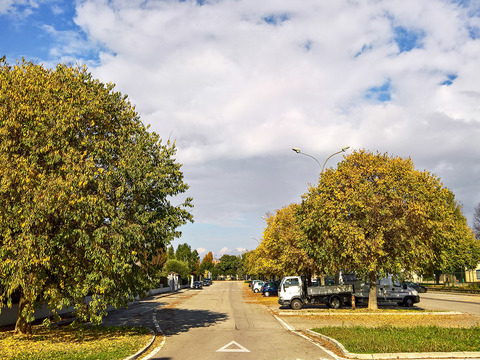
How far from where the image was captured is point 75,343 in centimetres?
1422

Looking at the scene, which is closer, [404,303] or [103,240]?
[103,240]

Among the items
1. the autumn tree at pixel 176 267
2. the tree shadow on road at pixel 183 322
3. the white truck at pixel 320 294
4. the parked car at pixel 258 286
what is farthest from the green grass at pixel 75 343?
the autumn tree at pixel 176 267

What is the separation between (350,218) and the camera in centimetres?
2375

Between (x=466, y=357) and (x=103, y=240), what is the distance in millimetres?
12031

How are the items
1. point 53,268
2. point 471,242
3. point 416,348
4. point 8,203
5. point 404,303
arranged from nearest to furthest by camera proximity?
point 416,348 → point 8,203 → point 53,268 → point 404,303 → point 471,242

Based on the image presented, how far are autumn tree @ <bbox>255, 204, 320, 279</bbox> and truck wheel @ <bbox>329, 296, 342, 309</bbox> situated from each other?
15.7 feet

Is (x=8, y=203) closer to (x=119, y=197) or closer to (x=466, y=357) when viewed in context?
(x=119, y=197)

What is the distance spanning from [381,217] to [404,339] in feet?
33.8

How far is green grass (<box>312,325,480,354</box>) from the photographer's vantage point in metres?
12.1

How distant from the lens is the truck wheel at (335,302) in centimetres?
2712

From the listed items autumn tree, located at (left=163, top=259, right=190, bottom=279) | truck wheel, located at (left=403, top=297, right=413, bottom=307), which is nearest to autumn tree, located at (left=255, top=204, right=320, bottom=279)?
truck wheel, located at (left=403, top=297, right=413, bottom=307)

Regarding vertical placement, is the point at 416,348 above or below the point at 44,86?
below

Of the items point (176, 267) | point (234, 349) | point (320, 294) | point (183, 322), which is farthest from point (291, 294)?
point (176, 267)

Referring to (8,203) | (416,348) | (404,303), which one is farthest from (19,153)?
(404,303)
